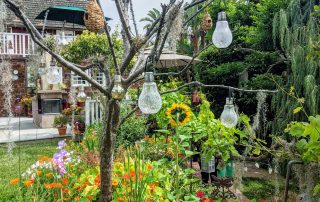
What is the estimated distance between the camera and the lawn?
3.34 m

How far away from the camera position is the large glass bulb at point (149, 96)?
162 centimetres

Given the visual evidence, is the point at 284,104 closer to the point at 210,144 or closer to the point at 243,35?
the point at 210,144

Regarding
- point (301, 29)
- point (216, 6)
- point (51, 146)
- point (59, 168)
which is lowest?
point (51, 146)

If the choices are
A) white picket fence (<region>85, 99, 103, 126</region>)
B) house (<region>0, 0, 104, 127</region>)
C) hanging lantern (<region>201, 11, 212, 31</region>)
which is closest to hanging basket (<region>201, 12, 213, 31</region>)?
hanging lantern (<region>201, 11, 212, 31</region>)

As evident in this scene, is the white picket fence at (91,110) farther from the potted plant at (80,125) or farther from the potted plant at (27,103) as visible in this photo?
the potted plant at (27,103)

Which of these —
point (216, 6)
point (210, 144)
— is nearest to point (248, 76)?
point (216, 6)

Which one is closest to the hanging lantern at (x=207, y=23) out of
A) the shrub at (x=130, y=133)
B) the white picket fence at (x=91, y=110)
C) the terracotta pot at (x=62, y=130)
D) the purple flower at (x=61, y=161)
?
the purple flower at (x=61, y=161)

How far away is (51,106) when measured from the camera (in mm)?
9391

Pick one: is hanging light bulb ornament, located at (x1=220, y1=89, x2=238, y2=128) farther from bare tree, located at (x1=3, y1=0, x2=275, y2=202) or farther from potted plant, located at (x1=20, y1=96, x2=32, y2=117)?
potted plant, located at (x1=20, y1=96, x2=32, y2=117)

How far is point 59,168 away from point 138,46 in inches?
57.8

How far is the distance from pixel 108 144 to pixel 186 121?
129 centimetres

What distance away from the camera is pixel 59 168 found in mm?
2701

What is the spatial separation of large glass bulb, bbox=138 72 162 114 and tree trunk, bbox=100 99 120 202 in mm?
246

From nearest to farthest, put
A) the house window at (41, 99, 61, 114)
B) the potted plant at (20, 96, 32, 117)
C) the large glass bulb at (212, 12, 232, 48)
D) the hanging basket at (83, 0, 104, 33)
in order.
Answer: the hanging basket at (83, 0, 104, 33), the large glass bulb at (212, 12, 232, 48), the house window at (41, 99, 61, 114), the potted plant at (20, 96, 32, 117)
